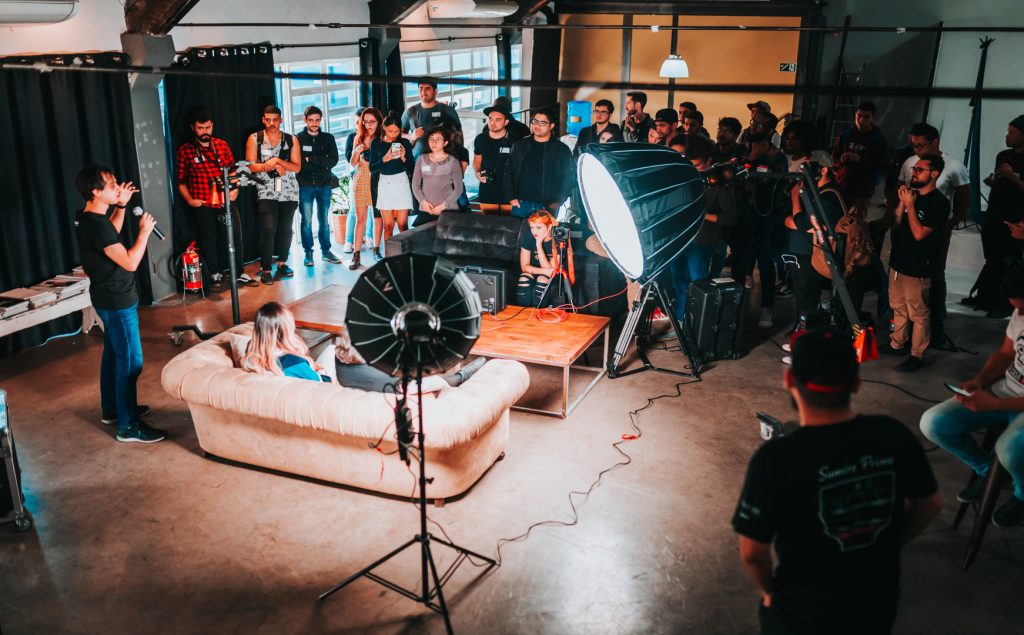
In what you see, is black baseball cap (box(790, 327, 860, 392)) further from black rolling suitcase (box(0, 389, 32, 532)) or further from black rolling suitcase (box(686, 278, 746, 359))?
black rolling suitcase (box(686, 278, 746, 359))

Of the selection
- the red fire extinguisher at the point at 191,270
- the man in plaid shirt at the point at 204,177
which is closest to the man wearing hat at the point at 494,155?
the man in plaid shirt at the point at 204,177

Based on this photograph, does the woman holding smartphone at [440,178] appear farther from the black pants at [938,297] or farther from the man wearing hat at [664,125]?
the black pants at [938,297]

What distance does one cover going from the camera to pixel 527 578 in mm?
3740

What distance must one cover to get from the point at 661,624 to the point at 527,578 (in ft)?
2.08

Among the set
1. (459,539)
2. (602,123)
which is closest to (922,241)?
(602,123)

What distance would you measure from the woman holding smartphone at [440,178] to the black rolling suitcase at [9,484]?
4357 millimetres

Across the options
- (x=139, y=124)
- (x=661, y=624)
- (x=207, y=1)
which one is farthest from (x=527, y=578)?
(x=207, y=1)

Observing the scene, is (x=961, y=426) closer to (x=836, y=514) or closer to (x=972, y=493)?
(x=972, y=493)

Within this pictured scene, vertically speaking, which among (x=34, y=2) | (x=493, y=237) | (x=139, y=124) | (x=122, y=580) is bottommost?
(x=122, y=580)

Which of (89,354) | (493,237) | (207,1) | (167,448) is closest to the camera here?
(167,448)

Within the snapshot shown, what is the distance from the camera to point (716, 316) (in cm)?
619

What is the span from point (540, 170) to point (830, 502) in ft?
18.7

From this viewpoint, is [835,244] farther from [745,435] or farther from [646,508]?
[646,508]

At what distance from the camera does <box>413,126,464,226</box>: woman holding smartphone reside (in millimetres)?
7730
